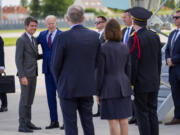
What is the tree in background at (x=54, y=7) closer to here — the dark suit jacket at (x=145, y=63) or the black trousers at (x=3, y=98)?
the black trousers at (x=3, y=98)

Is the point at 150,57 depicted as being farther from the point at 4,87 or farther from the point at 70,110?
the point at 4,87

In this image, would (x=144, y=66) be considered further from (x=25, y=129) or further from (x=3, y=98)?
(x=3, y=98)

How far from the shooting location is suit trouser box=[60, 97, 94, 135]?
16.9 feet

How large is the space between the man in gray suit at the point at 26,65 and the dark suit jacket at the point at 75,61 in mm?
2050

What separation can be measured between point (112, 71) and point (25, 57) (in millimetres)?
2382

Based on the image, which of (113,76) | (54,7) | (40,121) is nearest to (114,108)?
(113,76)

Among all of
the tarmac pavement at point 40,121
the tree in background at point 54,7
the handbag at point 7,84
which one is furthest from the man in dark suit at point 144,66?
the tree in background at point 54,7

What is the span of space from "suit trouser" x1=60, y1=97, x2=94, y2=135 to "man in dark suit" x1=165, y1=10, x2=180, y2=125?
8.56 feet

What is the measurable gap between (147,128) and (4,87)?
11.1 feet

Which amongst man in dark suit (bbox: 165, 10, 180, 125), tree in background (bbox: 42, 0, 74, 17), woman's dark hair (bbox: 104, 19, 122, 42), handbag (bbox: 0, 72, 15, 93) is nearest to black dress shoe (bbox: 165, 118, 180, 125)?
man in dark suit (bbox: 165, 10, 180, 125)

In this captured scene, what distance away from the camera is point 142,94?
5.61m

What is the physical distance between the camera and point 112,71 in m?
5.11

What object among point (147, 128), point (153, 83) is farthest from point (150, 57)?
point (147, 128)

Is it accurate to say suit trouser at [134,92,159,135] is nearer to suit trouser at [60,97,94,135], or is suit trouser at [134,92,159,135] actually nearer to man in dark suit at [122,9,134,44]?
suit trouser at [60,97,94,135]
